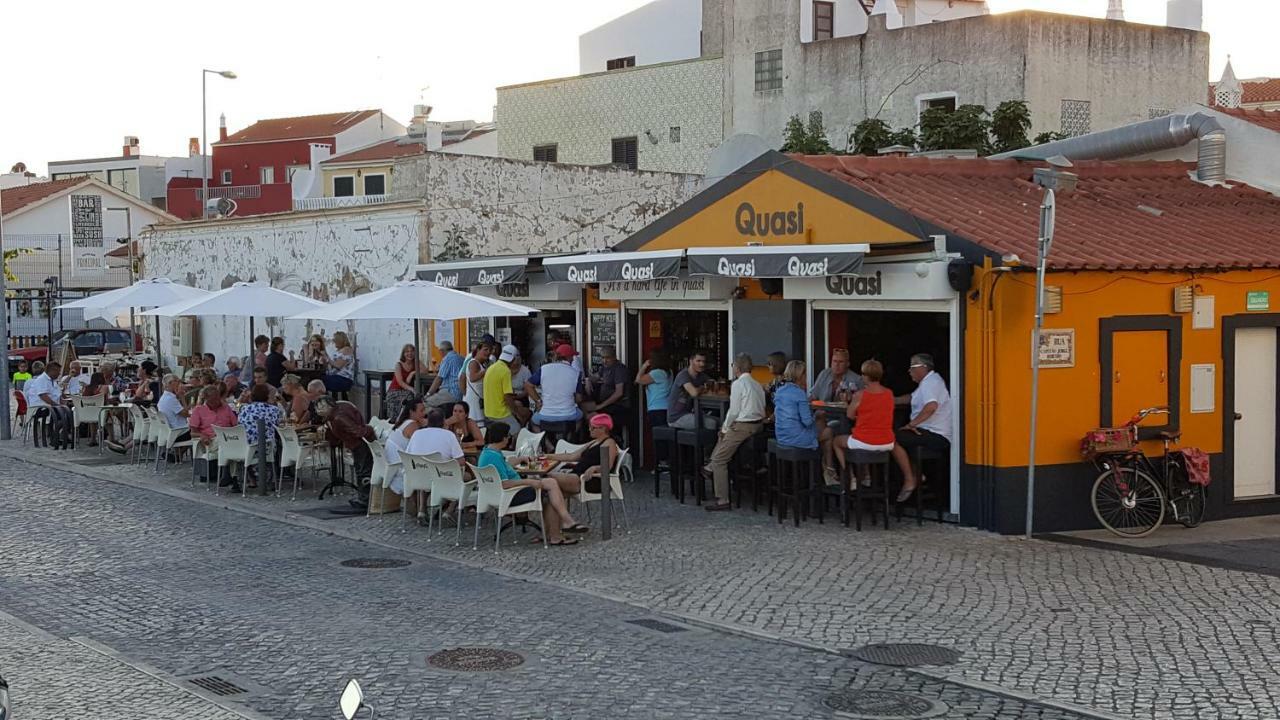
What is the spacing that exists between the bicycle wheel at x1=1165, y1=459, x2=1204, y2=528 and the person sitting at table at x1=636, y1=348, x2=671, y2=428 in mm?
5882

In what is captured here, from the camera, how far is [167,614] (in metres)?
10.4

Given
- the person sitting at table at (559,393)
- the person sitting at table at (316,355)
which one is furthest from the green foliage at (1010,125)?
the person sitting at table at (559,393)

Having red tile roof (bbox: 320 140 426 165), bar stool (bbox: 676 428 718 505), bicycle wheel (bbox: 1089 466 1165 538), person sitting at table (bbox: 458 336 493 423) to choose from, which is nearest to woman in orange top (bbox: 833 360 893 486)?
bicycle wheel (bbox: 1089 466 1165 538)

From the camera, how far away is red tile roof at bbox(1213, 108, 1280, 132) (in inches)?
659

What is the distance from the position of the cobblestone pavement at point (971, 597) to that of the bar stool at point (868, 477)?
26 cm

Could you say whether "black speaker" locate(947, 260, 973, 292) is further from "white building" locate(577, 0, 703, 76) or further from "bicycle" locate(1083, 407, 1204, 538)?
"white building" locate(577, 0, 703, 76)

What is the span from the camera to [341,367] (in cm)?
2369

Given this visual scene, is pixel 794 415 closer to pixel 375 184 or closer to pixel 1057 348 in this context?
pixel 1057 348

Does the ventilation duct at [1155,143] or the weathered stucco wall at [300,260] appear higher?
the ventilation duct at [1155,143]

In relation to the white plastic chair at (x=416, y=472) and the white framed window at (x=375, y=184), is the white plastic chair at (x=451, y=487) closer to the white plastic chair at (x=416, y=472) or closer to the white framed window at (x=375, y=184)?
the white plastic chair at (x=416, y=472)

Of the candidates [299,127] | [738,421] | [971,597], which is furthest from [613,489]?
[299,127]

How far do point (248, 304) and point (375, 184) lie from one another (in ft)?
100

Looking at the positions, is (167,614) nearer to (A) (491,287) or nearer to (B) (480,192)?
(A) (491,287)

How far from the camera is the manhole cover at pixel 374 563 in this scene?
1230 centimetres
